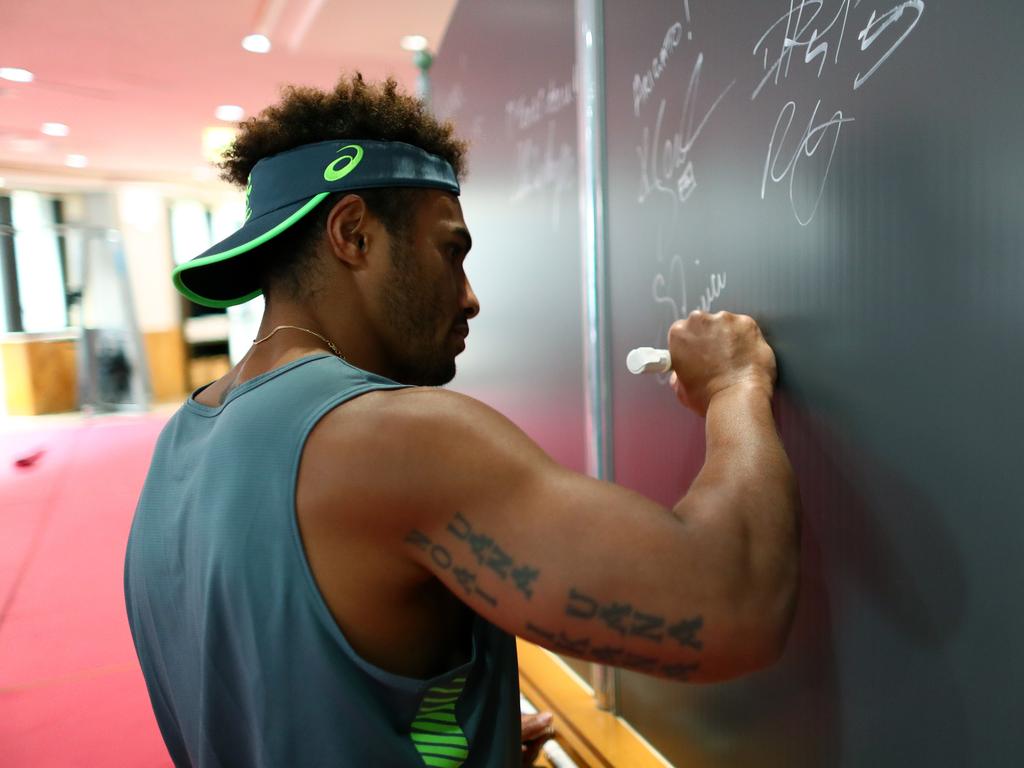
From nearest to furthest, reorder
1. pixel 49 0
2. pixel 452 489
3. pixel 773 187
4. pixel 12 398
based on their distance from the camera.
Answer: pixel 452 489
pixel 773 187
pixel 49 0
pixel 12 398

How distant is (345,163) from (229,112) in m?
5.98

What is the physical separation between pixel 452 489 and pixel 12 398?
950cm

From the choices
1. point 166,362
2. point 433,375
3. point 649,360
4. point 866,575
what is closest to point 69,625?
point 433,375

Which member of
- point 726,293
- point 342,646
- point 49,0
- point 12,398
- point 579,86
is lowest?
point 12,398

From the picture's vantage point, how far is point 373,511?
64cm

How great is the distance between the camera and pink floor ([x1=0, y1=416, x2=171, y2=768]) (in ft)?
6.28

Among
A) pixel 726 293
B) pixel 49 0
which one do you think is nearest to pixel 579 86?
pixel 726 293

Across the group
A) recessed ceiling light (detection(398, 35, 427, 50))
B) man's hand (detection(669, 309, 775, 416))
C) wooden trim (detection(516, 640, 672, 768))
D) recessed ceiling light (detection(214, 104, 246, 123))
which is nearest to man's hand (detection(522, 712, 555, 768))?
wooden trim (detection(516, 640, 672, 768))

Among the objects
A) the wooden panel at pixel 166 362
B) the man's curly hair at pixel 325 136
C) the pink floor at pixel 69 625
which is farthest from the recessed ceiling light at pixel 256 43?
the wooden panel at pixel 166 362

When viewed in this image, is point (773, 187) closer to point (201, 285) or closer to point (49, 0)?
point (201, 285)

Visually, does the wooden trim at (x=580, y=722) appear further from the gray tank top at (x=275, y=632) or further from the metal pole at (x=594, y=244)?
the gray tank top at (x=275, y=632)

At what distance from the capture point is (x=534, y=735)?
125 cm

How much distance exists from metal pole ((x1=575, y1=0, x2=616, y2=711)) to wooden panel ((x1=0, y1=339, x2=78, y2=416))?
8752mm

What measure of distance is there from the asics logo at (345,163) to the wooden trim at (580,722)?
980mm
